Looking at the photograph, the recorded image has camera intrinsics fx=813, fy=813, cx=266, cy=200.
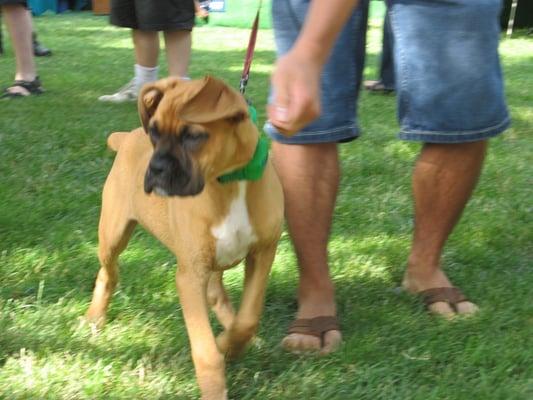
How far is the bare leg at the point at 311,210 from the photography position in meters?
2.64

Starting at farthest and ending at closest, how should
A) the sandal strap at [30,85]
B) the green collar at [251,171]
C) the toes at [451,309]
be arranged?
the sandal strap at [30,85] → the toes at [451,309] → the green collar at [251,171]

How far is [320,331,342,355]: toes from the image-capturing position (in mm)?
2527

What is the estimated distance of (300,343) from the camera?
253 centimetres

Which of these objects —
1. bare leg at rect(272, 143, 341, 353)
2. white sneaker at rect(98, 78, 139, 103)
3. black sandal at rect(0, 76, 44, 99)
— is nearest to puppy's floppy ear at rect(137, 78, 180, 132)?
bare leg at rect(272, 143, 341, 353)

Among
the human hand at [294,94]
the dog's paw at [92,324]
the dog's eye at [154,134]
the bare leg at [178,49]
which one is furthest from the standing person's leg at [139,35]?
the human hand at [294,94]

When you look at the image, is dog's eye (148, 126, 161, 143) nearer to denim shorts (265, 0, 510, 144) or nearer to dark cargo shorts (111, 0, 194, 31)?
denim shorts (265, 0, 510, 144)

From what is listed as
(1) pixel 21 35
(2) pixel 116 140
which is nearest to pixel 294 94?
(2) pixel 116 140

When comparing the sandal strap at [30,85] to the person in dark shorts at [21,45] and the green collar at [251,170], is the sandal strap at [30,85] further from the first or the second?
the green collar at [251,170]

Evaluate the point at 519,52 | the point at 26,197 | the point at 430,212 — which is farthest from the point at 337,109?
the point at 519,52

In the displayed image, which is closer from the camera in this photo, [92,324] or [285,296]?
[92,324]

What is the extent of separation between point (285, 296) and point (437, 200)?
0.64m

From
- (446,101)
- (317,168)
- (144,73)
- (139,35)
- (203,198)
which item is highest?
(446,101)

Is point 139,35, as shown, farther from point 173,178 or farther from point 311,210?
point 173,178

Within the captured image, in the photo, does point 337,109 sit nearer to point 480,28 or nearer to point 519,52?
point 480,28
